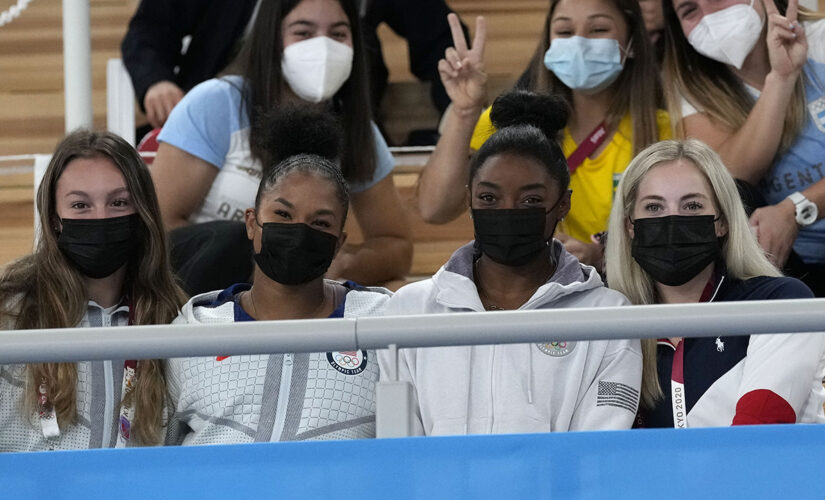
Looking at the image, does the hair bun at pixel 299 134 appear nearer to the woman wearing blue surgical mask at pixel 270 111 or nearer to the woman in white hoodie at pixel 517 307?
the woman wearing blue surgical mask at pixel 270 111

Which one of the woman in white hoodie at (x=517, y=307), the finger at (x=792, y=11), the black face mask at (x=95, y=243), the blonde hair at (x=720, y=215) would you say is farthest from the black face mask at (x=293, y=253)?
the finger at (x=792, y=11)

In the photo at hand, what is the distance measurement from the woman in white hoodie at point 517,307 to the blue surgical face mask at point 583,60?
1.43ft

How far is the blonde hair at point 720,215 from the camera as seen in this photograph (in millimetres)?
2482

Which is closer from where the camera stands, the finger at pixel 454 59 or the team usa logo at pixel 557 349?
the team usa logo at pixel 557 349

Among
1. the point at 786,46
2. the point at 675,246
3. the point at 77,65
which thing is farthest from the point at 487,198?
the point at 77,65

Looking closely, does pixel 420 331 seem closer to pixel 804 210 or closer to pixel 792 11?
pixel 804 210

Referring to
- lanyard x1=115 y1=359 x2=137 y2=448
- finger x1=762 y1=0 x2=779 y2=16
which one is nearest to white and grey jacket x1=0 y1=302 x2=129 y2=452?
lanyard x1=115 y1=359 x2=137 y2=448

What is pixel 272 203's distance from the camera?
256 centimetres

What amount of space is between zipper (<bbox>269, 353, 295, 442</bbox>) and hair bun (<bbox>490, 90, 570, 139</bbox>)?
0.82 m

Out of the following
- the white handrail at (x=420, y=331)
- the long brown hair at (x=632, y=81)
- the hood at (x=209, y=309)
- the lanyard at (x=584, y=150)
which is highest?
the long brown hair at (x=632, y=81)

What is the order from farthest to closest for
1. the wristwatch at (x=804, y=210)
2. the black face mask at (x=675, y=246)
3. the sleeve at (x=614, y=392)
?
the wristwatch at (x=804, y=210) → the black face mask at (x=675, y=246) → the sleeve at (x=614, y=392)

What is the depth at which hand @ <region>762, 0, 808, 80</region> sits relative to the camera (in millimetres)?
3066

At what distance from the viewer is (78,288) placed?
Answer: 98.3 inches

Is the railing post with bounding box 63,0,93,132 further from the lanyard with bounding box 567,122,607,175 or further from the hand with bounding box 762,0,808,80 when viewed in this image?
the hand with bounding box 762,0,808,80
